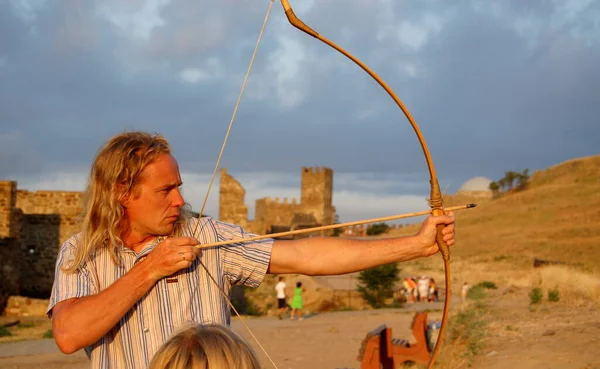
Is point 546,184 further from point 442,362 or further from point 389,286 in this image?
point 442,362

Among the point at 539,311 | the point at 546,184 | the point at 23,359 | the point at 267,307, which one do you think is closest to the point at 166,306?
the point at 23,359

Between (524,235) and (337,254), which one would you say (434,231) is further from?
(524,235)

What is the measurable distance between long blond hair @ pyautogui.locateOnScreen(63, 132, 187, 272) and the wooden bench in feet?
12.5

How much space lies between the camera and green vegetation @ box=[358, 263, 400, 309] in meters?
19.9

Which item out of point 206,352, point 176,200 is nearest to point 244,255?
point 176,200

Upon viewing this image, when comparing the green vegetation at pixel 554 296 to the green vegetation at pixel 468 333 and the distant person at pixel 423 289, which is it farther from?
the distant person at pixel 423 289

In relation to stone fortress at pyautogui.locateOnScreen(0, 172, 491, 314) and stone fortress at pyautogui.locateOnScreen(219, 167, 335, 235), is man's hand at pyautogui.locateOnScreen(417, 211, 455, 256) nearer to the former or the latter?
stone fortress at pyautogui.locateOnScreen(0, 172, 491, 314)

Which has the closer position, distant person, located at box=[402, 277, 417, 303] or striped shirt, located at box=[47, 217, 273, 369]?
striped shirt, located at box=[47, 217, 273, 369]

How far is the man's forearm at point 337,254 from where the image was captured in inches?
115

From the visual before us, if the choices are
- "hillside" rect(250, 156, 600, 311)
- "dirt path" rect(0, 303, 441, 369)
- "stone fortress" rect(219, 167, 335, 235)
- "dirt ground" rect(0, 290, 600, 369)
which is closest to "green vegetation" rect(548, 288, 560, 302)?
"dirt ground" rect(0, 290, 600, 369)

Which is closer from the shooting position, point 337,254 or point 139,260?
point 139,260

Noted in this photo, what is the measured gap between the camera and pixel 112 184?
2.69 m

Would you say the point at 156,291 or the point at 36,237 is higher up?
the point at 36,237

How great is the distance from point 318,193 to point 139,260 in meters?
55.2
